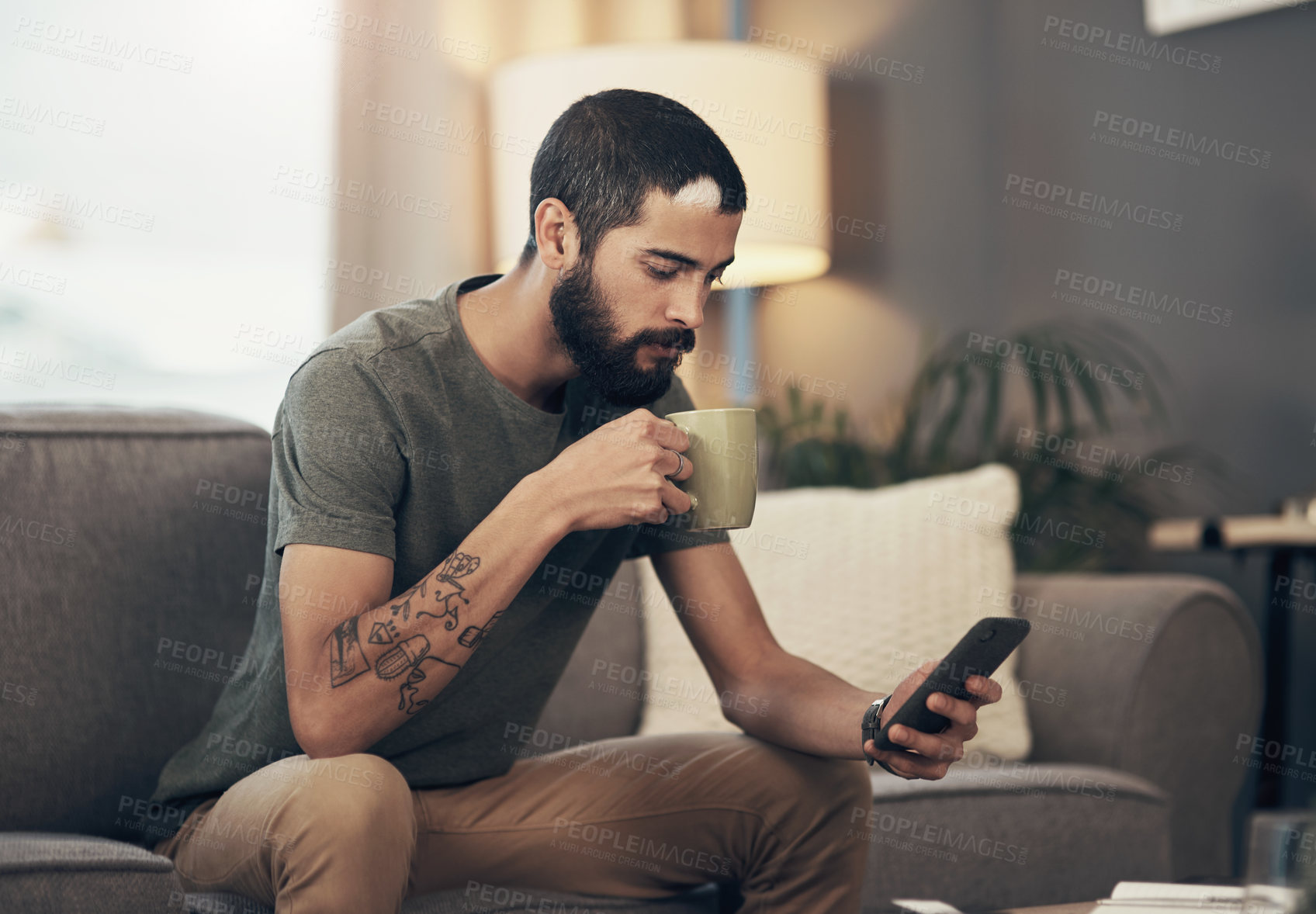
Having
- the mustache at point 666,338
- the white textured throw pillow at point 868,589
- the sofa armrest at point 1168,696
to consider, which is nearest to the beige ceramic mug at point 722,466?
the mustache at point 666,338

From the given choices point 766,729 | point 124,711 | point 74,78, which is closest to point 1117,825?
point 766,729

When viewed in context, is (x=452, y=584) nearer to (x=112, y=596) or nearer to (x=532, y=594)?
(x=532, y=594)

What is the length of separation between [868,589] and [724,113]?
1.00 m

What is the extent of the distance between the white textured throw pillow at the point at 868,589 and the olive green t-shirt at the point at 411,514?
1.43 feet

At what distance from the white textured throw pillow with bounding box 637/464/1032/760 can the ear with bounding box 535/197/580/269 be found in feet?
2.07

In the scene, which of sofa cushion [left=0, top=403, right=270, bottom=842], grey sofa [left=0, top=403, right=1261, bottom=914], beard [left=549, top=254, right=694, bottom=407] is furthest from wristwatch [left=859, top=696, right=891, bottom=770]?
sofa cushion [left=0, top=403, right=270, bottom=842]

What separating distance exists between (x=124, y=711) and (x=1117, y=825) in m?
1.17

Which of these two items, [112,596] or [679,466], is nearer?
[679,466]

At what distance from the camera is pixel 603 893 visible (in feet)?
3.84

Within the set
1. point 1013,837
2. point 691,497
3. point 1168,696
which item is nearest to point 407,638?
point 691,497

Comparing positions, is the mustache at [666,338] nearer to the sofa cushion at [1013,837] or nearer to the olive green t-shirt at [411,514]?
the olive green t-shirt at [411,514]

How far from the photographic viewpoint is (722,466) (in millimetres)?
1015

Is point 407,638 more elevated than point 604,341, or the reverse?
point 604,341

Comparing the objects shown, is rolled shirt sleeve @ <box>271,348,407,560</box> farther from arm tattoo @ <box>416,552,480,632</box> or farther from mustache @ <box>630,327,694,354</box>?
mustache @ <box>630,327,694,354</box>
